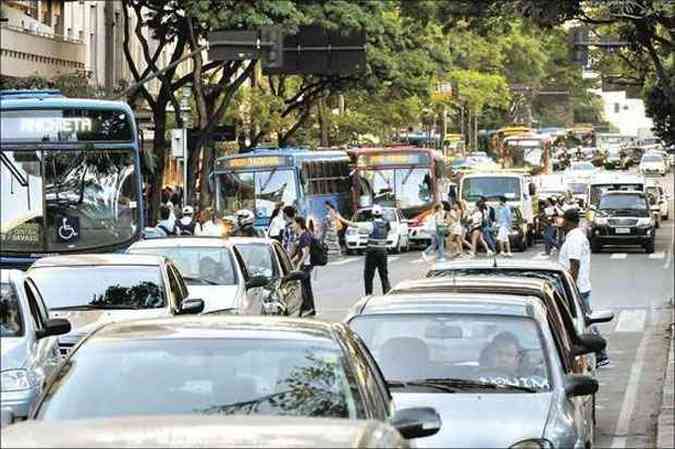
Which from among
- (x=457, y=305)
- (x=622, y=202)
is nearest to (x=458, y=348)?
(x=457, y=305)

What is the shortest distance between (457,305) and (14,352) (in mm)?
3453

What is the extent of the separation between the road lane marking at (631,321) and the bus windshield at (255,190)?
18.5 m

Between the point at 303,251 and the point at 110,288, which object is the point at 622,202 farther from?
the point at 110,288

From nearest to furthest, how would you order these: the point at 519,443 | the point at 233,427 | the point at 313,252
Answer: the point at 233,427, the point at 519,443, the point at 313,252

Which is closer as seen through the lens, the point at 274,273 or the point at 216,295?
the point at 216,295

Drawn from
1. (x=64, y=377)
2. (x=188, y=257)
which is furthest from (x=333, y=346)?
(x=188, y=257)

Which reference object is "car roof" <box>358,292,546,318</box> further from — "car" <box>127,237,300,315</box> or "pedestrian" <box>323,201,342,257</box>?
"pedestrian" <box>323,201,342,257</box>

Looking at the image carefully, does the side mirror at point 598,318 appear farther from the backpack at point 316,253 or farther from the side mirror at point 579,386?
the backpack at point 316,253

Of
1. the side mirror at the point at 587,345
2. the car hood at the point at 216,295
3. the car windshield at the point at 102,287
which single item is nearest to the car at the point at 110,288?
the car windshield at the point at 102,287

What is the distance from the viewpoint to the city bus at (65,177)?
24141mm

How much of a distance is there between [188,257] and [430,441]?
481 inches

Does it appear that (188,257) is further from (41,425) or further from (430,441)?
(41,425)

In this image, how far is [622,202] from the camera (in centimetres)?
5038

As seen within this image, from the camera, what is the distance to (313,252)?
2792 centimetres
